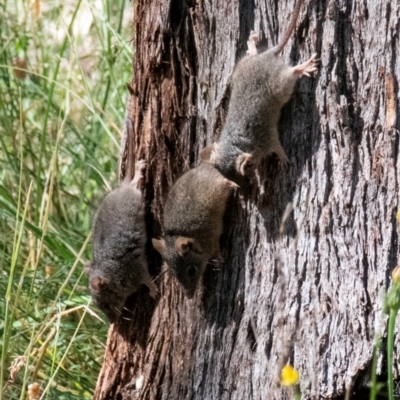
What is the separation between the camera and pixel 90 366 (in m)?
4.50

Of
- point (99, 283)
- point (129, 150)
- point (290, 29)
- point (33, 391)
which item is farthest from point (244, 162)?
point (33, 391)

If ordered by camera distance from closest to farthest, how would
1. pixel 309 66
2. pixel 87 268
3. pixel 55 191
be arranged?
pixel 309 66
pixel 87 268
pixel 55 191

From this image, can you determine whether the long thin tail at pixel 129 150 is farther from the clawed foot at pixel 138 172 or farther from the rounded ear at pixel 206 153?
the rounded ear at pixel 206 153

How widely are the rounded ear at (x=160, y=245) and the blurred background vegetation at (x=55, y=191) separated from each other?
0.31m

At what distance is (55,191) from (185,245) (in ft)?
5.82

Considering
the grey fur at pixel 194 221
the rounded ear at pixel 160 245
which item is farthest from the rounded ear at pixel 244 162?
the rounded ear at pixel 160 245

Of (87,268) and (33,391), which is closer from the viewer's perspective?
(33,391)

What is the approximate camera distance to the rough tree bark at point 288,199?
315 cm

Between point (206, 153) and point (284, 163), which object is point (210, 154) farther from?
point (284, 163)

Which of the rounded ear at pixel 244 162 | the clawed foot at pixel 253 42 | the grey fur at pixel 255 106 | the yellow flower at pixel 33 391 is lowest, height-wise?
the yellow flower at pixel 33 391

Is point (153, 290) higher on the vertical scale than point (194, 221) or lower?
lower

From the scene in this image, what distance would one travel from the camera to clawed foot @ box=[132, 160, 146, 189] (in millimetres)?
3926

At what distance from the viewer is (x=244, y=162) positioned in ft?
11.2

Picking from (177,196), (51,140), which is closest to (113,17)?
(51,140)
